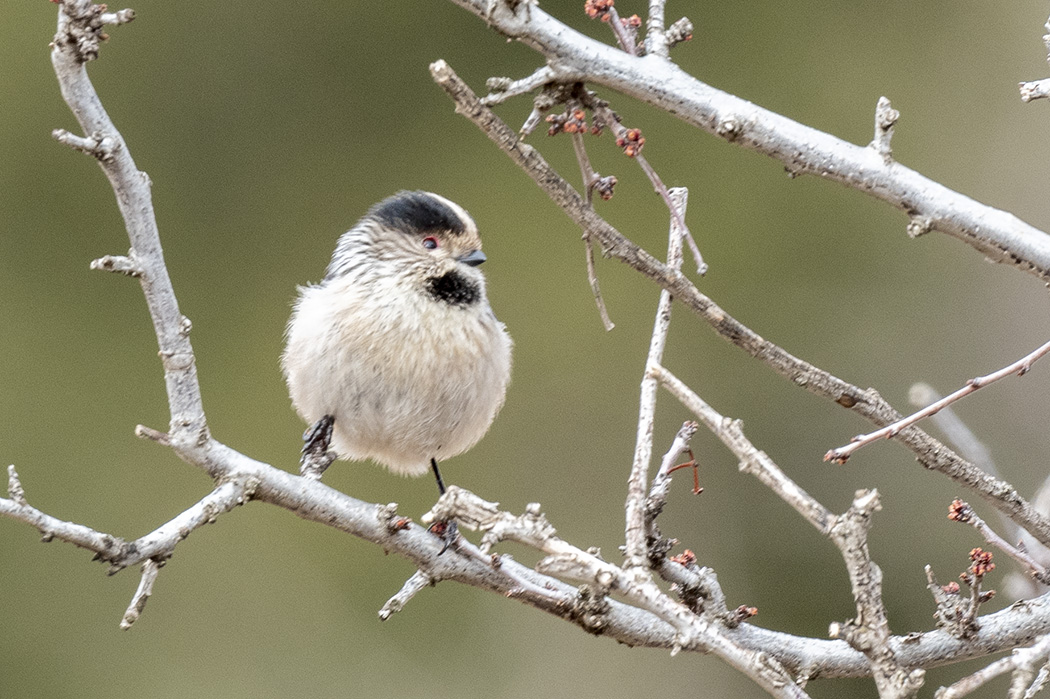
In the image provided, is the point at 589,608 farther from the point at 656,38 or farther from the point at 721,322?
the point at 656,38

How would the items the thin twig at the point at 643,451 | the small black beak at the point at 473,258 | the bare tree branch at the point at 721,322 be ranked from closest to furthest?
the bare tree branch at the point at 721,322, the thin twig at the point at 643,451, the small black beak at the point at 473,258

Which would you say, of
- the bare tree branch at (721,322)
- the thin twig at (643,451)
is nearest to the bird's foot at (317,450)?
the thin twig at (643,451)

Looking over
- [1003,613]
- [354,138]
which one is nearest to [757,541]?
[354,138]

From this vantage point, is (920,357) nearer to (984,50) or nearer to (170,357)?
(984,50)

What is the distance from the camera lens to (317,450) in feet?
12.0

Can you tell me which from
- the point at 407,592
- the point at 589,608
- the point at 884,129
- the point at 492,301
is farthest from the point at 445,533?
the point at 492,301

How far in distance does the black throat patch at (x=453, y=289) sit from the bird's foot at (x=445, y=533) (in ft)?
3.39

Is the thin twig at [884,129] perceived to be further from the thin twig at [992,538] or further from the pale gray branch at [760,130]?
the thin twig at [992,538]

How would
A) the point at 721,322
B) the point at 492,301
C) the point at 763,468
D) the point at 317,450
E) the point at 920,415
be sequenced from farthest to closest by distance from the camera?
the point at 492,301 < the point at 317,450 < the point at 721,322 < the point at 920,415 < the point at 763,468

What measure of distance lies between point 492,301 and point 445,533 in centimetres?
401

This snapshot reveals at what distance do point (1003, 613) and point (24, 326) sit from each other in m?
6.27

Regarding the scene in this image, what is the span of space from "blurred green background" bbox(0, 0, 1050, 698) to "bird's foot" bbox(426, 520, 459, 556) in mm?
3792

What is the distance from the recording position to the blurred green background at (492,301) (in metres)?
6.95

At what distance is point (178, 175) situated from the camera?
25.0ft
